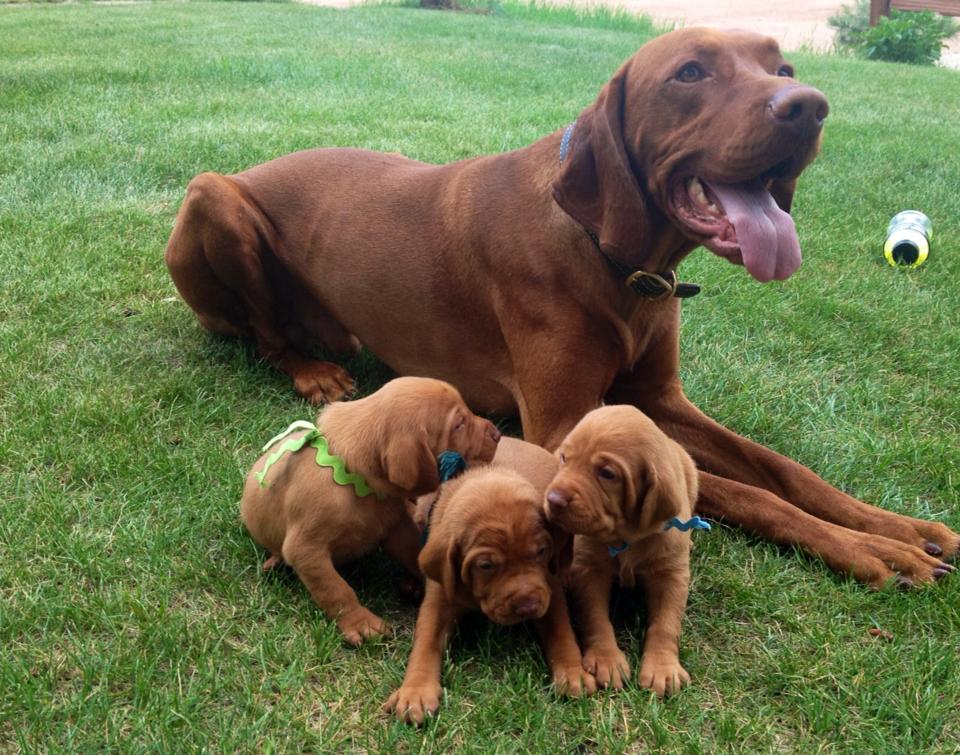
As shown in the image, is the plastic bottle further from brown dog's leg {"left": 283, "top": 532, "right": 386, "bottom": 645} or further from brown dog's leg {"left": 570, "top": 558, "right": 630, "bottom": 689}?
brown dog's leg {"left": 283, "top": 532, "right": 386, "bottom": 645}

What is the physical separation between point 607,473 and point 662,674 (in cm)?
53

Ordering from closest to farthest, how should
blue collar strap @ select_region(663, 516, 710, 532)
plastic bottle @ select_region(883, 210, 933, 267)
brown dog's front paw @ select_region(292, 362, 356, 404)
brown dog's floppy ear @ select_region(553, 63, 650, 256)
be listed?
blue collar strap @ select_region(663, 516, 710, 532)
brown dog's floppy ear @ select_region(553, 63, 650, 256)
brown dog's front paw @ select_region(292, 362, 356, 404)
plastic bottle @ select_region(883, 210, 933, 267)

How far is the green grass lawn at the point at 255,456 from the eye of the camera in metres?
2.37

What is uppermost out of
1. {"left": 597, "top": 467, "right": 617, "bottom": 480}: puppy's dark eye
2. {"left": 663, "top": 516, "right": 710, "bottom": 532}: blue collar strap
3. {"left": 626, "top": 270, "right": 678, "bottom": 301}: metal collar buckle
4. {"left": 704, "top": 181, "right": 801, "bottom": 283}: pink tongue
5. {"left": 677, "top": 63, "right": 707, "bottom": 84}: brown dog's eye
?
{"left": 677, "top": 63, "right": 707, "bottom": 84}: brown dog's eye

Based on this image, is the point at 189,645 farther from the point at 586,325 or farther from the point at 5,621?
the point at 586,325

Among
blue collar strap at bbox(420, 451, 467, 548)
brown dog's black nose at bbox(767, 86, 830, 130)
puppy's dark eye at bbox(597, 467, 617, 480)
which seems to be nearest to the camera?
puppy's dark eye at bbox(597, 467, 617, 480)

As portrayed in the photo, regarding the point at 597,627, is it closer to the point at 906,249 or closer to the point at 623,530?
the point at 623,530

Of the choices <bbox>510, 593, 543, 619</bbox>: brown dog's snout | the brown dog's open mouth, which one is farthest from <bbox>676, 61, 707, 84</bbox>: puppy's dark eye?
<bbox>510, 593, 543, 619</bbox>: brown dog's snout

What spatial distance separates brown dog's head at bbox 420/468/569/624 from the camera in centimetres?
245

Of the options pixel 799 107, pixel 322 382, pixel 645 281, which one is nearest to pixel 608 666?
pixel 645 281

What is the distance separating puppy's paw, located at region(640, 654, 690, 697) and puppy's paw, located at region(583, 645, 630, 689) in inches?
1.8

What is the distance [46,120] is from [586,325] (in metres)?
6.68

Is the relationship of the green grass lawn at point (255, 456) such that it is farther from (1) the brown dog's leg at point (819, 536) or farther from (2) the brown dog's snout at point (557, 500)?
(2) the brown dog's snout at point (557, 500)

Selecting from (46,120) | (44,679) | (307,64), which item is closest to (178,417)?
(44,679)
